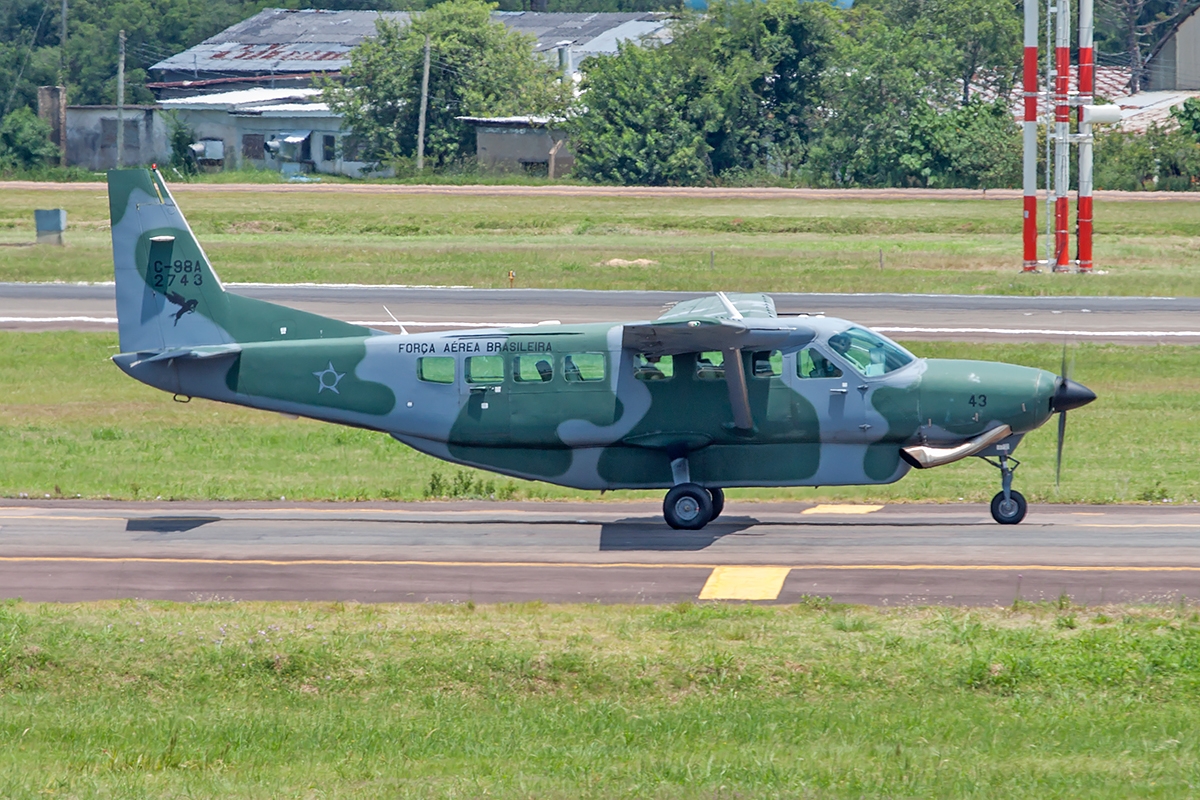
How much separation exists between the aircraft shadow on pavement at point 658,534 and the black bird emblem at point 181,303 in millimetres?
6558

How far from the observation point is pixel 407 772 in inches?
376

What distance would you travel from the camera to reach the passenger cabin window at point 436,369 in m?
19.7

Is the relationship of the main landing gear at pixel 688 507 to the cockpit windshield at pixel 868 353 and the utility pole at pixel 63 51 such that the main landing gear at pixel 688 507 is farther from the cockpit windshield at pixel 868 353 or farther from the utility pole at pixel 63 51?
the utility pole at pixel 63 51

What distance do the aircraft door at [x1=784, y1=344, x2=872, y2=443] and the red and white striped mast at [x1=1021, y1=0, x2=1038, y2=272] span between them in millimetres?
31807

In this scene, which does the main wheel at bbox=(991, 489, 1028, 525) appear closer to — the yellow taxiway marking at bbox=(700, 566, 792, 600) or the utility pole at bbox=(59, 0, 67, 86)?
the yellow taxiway marking at bbox=(700, 566, 792, 600)

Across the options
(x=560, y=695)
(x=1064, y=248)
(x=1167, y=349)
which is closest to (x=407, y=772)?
(x=560, y=695)

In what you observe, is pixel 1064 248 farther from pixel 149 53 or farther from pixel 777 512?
pixel 149 53

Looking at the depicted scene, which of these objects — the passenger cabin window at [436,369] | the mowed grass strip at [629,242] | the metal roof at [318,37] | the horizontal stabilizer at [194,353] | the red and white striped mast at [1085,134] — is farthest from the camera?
the metal roof at [318,37]

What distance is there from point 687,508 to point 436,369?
3924 millimetres

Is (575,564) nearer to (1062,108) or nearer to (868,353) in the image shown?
(868,353)

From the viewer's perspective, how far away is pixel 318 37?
12075cm

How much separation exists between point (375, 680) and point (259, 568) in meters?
5.23

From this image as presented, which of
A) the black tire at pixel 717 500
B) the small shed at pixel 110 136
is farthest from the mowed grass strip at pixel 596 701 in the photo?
the small shed at pixel 110 136

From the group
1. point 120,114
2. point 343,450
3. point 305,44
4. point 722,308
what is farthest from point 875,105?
point 722,308
